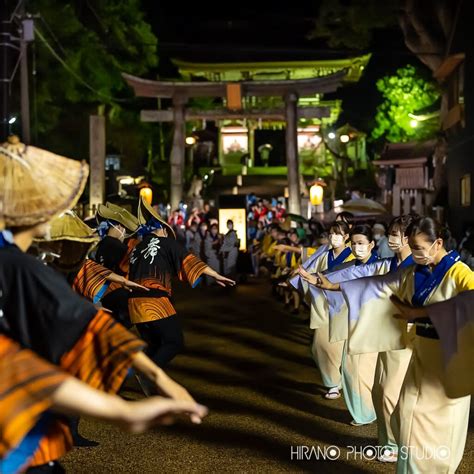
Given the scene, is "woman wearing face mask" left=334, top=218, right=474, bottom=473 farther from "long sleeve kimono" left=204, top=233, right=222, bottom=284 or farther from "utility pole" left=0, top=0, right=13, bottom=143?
"long sleeve kimono" left=204, top=233, right=222, bottom=284

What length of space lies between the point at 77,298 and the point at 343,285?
9.52 feet

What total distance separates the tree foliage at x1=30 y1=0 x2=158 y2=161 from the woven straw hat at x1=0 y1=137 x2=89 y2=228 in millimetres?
20850

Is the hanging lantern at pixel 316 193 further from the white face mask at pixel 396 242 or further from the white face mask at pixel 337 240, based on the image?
the white face mask at pixel 396 242

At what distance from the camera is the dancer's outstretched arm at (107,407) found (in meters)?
2.34

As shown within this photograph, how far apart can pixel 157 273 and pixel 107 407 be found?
4927 mm

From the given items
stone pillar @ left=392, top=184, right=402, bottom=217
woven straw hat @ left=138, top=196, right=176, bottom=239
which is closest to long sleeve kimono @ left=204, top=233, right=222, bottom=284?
stone pillar @ left=392, top=184, right=402, bottom=217

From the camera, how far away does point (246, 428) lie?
646 cm

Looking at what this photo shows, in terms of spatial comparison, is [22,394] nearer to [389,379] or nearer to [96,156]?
[389,379]

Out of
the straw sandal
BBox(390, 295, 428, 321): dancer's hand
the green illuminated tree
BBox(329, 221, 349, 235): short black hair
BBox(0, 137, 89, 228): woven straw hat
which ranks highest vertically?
the green illuminated tree

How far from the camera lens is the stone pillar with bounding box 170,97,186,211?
28.8 m

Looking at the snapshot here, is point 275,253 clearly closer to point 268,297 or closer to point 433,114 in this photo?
point 268,297

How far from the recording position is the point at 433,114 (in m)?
29.4

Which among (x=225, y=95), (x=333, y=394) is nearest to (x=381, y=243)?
(x=333, y=394)

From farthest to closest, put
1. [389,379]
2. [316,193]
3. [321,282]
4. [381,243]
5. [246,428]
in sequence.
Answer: [316,193], [381,243], [246,428], [321,282], [389,379]
